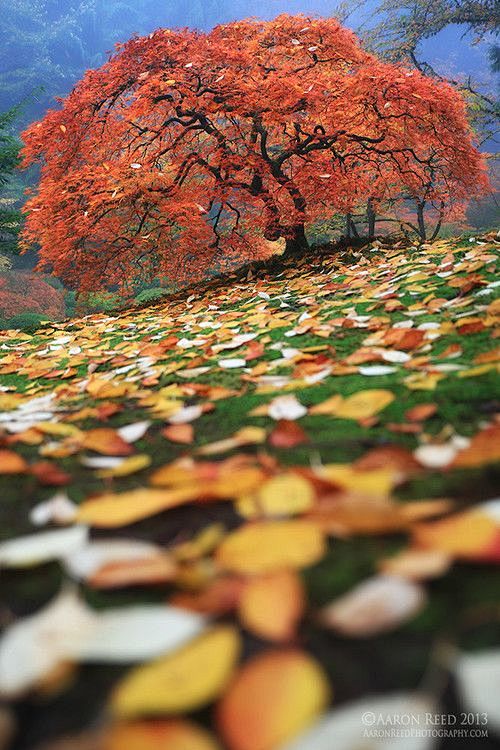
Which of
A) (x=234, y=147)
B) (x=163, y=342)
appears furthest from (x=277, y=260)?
(x=163, y=342)

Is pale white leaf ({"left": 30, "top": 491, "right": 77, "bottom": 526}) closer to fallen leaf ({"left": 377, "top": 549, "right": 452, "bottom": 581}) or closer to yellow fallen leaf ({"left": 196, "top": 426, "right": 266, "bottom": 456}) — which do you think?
yellow fallen leaf ({"left": 196, "top": 426, "right": 266, "bottom": 456})

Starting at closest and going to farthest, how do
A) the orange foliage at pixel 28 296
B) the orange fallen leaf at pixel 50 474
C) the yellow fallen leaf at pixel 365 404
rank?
the orange fallen leaf at pixel 50 474
the yellow fallen leaf at pixel 365 404
the orange foliage at pixel 28 296

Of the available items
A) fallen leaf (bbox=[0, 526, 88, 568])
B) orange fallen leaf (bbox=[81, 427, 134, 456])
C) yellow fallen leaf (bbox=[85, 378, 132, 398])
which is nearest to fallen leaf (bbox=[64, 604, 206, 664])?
fallen leaf (bbox=[0, 526, 88, 568])

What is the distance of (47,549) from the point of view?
1.43 feet

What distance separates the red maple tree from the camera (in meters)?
3.46

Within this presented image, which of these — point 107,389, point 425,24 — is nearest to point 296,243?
point 107,389

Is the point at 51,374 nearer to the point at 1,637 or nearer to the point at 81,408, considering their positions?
the point at 81,408

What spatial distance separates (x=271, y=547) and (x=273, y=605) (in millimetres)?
59

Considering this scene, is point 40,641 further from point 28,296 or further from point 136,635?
point 28,296

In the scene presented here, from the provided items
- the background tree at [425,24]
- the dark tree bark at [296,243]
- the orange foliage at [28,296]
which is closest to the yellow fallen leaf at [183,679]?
the dark tree bark at [296,243]

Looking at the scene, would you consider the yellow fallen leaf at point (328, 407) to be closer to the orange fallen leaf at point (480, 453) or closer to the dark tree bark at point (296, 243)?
the orange fallen leaf at point (480, 453)

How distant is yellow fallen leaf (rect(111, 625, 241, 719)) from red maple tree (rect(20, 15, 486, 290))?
3440 millimetres

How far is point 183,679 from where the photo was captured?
0.28 metres

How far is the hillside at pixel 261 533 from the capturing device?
0.91 feet
